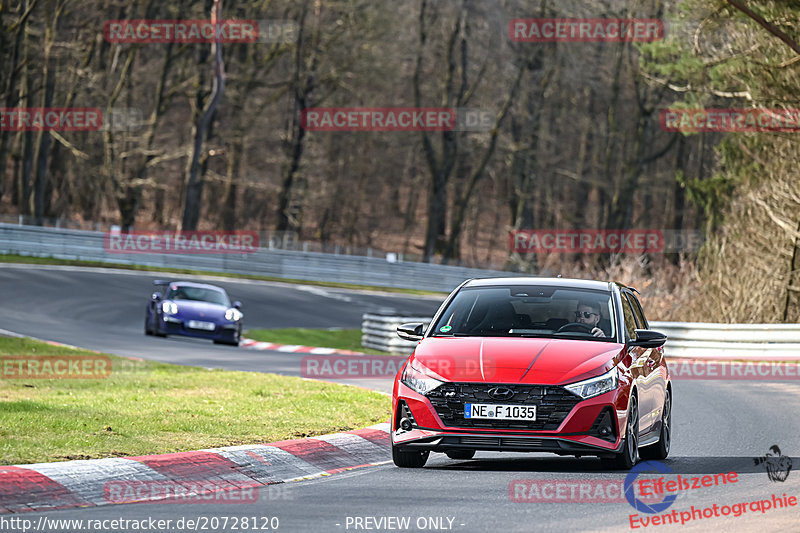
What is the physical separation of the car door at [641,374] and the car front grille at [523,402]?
1042mm

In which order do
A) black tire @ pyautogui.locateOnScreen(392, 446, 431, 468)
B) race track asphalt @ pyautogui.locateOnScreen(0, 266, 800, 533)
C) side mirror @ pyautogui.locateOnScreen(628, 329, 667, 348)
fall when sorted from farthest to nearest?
side mirror @ pyautogui.locateOnScreen(628, 329, 667, 348)
black tire @ pyautogui.locateOnScreen(392, 446, 431, 468)
race track asphalt @ pyautogui.locateOnScreen(0, 266, 800, 533)

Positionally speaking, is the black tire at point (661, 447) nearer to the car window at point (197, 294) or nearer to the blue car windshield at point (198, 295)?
the blue car windshield at point (198, 295)

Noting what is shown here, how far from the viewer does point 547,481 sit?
9.79m

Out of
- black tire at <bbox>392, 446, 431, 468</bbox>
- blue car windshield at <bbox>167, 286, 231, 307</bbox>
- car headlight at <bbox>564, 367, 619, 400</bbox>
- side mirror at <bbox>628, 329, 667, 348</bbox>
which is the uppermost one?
side mirror at <bbox>628, 329, 667, 348</bbox>

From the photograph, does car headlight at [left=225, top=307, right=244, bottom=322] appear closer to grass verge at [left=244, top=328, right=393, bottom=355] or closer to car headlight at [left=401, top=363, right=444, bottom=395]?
grass verge at [left=244, top=328, right=393, bottom=355]

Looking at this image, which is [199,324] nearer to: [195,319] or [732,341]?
[195,319]

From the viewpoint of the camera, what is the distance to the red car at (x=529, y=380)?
997 centimetres

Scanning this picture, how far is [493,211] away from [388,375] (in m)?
72.2

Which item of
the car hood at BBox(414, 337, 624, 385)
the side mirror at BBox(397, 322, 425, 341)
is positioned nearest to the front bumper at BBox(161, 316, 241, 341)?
the side mirror at BBox(397, 322, 425, 341)

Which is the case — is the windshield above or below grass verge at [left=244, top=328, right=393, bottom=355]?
above

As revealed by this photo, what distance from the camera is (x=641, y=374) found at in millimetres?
11188

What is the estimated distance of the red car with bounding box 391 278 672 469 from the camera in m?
9.97

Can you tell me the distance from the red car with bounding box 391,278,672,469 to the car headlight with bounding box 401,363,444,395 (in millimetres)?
11

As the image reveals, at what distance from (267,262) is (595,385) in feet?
141
